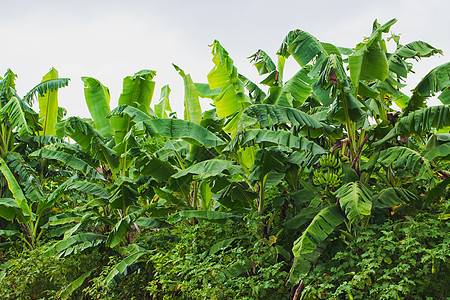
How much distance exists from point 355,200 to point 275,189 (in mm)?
1827

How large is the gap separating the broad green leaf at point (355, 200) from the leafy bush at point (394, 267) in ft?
0.99

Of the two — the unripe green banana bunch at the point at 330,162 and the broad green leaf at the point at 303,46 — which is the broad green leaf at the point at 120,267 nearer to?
the unripe green banana bunch at the point at 330,162

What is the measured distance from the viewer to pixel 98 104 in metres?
7.54

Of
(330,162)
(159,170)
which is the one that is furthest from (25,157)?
(330,162)

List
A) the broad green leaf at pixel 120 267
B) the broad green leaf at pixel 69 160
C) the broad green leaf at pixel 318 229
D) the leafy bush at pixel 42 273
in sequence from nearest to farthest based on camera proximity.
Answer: the broad green leaf at pixel 318 229 < the broad green leaf at pixel 120 267 < the leafy bush at pixel 42 273 < the broad green leaf at pixel 69 160

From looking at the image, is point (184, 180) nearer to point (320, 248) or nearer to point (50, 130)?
point (320, 248)

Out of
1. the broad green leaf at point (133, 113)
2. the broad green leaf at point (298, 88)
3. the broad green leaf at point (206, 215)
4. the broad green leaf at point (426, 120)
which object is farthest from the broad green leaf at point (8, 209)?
the broad green leaf at point (426, 120)

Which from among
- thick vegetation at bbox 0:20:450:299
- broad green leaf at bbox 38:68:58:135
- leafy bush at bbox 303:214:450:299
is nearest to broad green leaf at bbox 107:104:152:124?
thick vegetation at bbox 0:20:450:299

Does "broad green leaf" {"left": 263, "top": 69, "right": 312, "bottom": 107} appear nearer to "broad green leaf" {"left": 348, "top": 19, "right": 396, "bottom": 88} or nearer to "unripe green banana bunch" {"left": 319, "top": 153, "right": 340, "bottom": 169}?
"broad green leaf" {"left": 348, "top": 19, "right": 396, "bottom": 88}

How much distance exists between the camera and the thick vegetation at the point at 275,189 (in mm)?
4055

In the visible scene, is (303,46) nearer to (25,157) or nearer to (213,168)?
(213,168)

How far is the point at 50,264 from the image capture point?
666 centimetres

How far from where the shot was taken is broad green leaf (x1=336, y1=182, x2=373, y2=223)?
12.4ft

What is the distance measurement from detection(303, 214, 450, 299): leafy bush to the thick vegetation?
→ 2cm
